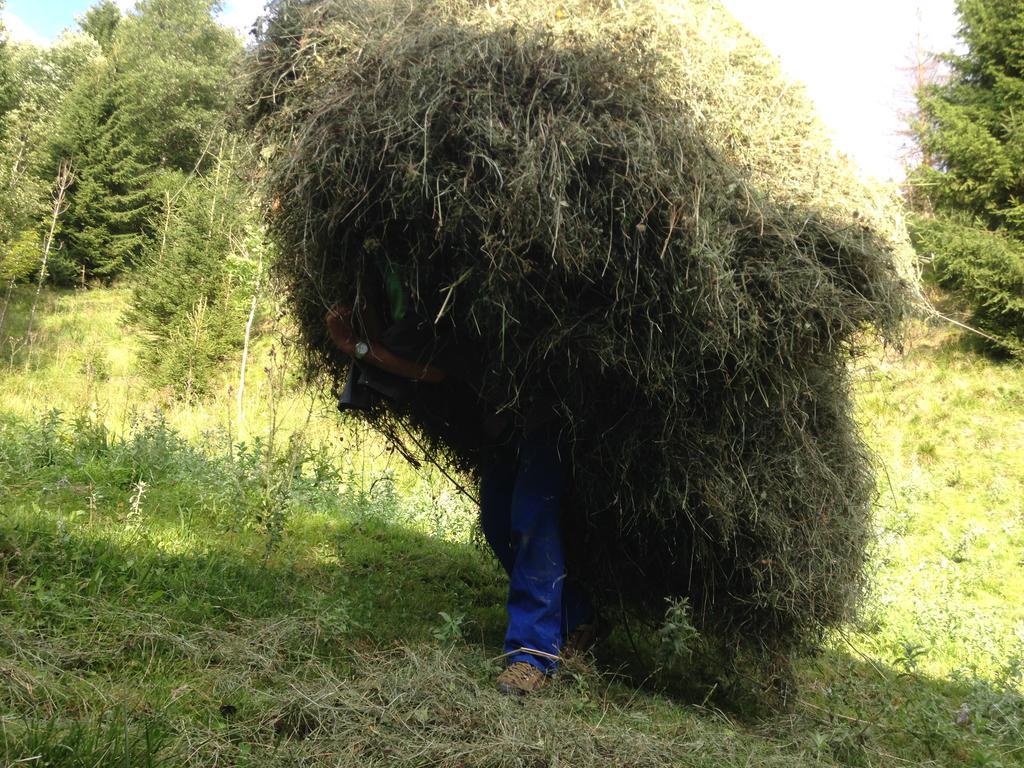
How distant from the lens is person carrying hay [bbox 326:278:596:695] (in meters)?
2.67

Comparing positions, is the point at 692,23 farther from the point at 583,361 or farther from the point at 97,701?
the point at 97,701

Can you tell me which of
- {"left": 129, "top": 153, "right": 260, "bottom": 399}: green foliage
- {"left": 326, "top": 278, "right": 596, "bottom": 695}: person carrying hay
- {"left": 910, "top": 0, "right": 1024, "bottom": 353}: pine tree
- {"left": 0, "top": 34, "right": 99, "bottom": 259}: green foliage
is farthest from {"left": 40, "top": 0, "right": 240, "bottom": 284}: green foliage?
{"left": 326, "top": 278, "right": 596, "bottom": 695}: person carrying hay

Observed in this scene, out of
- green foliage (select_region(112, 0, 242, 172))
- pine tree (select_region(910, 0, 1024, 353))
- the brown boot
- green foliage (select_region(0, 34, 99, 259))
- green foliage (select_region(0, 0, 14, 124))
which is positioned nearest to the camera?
the brown boot

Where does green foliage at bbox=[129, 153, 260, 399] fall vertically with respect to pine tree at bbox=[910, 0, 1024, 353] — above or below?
below

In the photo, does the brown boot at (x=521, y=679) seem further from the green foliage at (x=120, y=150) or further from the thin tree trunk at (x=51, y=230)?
the green foliage at (x=120, y=150)

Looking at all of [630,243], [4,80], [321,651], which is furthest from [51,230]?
[4,80]

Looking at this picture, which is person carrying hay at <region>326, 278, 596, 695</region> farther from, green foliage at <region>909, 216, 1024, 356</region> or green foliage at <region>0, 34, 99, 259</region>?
green foliage at <region>0, 34, 99, 259</region>

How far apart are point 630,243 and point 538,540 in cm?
115

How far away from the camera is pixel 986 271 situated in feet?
35.4

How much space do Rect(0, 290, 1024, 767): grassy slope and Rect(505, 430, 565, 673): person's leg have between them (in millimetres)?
198

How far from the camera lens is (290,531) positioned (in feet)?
13.9

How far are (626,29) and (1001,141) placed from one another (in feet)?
38.7

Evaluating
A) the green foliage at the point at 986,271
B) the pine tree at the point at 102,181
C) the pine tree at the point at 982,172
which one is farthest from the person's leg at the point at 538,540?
the pine tree at the point at 102,181

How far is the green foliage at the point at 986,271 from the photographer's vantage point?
1071cm
